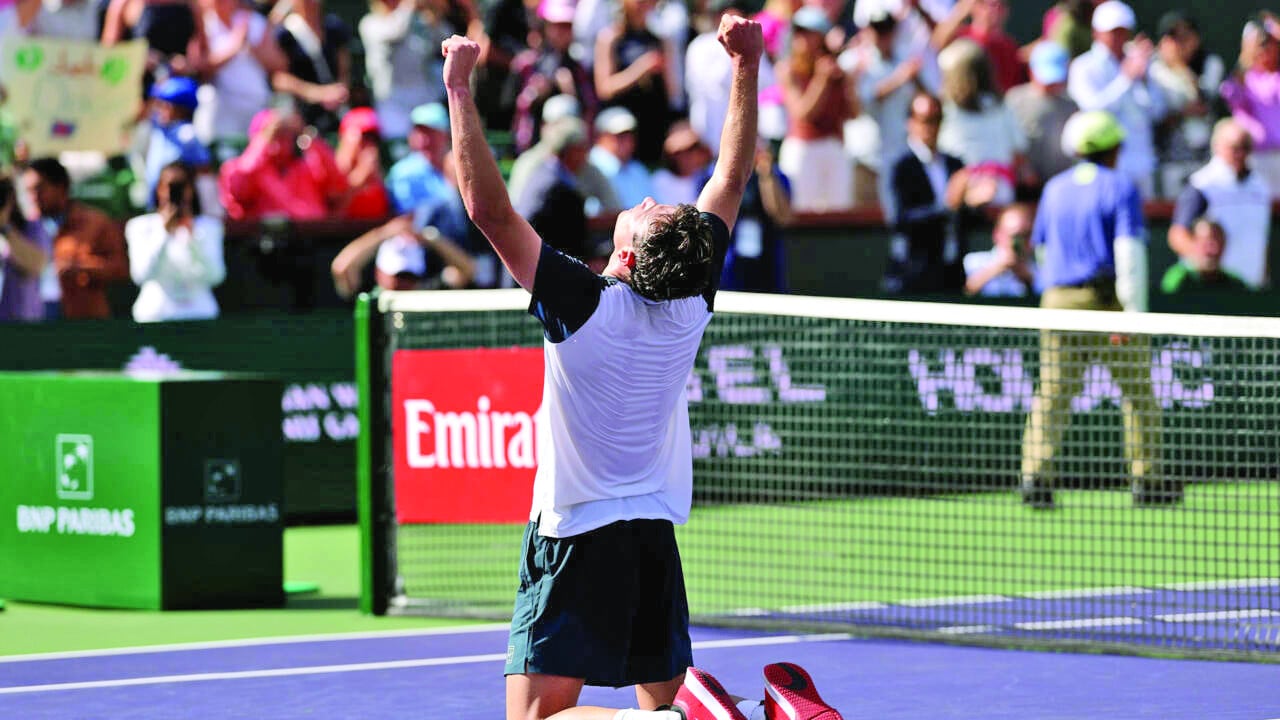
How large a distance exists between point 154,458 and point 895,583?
11.6ft

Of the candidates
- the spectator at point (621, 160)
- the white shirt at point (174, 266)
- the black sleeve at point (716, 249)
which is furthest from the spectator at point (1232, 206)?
the black sleeve at point (716, 249)

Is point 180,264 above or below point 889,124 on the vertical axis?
below

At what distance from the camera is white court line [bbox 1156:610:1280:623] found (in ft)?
31.2

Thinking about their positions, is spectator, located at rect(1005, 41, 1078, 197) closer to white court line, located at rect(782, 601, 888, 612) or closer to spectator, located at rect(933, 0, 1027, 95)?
spectator, located at rect(933, 0, 1027, 95)

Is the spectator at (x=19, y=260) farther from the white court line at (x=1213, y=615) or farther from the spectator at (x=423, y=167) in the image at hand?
the white court line at (x=1213, y=615)

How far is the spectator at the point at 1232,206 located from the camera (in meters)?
16.5

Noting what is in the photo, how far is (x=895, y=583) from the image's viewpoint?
10.7m

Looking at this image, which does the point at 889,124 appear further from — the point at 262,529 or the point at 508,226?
Result: the point at 508,226

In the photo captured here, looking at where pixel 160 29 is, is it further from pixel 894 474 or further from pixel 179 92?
pixel 894 474

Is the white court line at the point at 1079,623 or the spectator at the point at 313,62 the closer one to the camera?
the white court line at the point at 1079,623

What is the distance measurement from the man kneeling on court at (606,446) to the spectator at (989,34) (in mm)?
12702

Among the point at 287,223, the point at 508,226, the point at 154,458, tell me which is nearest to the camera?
the point at 508,226

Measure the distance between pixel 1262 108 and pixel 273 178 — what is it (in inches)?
364

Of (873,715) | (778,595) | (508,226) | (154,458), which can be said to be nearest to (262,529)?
(154,458)
